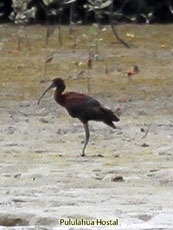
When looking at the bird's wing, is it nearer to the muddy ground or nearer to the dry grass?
the muddy ground

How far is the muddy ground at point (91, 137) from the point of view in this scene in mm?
8578

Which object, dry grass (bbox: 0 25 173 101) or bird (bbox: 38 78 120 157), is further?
dry grass (bbox: 0 25 173 101)

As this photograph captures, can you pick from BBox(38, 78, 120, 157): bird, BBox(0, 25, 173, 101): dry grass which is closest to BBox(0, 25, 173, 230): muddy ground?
BBox(0, 25, 173, 101): dry grass

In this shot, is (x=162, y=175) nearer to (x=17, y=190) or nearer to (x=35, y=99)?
(x=17, y=190)

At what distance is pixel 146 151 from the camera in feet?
40.2

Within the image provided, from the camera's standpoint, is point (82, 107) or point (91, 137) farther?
point (91, 137)

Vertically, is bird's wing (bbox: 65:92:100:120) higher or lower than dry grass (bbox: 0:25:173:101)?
higher

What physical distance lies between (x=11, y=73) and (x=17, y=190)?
348 inches

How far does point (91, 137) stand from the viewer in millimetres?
13422

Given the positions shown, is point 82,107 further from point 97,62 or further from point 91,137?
point 97,62

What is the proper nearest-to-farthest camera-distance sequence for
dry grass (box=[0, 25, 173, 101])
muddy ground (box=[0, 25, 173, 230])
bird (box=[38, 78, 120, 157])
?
muddy ground (box=[0, 25, 173, 230]), bird (box=[38, 78, 120, 157]), dry grass (box=[0, 25, 173, 101])

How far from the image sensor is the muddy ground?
858 centimetres

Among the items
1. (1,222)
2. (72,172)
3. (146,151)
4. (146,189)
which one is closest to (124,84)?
(146,151)

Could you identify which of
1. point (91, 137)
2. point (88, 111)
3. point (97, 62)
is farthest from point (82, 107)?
point (97, 62)
